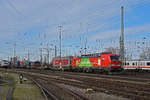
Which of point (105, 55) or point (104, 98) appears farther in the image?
point (105, 55)

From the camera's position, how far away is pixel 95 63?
33.8 m

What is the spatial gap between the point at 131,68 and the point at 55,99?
41023 millimetres

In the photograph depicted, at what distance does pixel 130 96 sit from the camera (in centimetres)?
1091

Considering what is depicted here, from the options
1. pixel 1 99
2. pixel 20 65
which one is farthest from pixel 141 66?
pixel 20 65

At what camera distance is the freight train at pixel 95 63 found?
29875mm

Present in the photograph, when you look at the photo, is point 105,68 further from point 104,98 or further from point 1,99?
point 1,99

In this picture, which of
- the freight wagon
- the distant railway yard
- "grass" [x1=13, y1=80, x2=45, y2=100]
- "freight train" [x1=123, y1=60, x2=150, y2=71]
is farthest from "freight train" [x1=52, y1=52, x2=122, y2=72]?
"grass" [x1=13, y1=80, x2=45, y2=100]

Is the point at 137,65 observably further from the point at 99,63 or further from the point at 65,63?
the point at 65,63

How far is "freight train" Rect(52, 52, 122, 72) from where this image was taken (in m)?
29.9

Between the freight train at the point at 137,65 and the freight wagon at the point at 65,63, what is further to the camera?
the freight wagon at the point at 65,63

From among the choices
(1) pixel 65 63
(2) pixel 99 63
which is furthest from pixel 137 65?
(1) pixel 65 63

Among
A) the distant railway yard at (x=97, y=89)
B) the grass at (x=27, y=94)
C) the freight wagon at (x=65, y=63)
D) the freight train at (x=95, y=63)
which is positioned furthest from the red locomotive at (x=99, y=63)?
the grass at (x=27, y=94)

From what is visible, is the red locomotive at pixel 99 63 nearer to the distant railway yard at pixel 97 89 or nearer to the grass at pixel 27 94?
the distant railway yard at pixel 97 89

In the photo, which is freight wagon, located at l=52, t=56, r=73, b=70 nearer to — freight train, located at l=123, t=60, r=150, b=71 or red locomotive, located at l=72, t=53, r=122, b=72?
red locomotive, located at l=72, t=53, r=122, b=72
